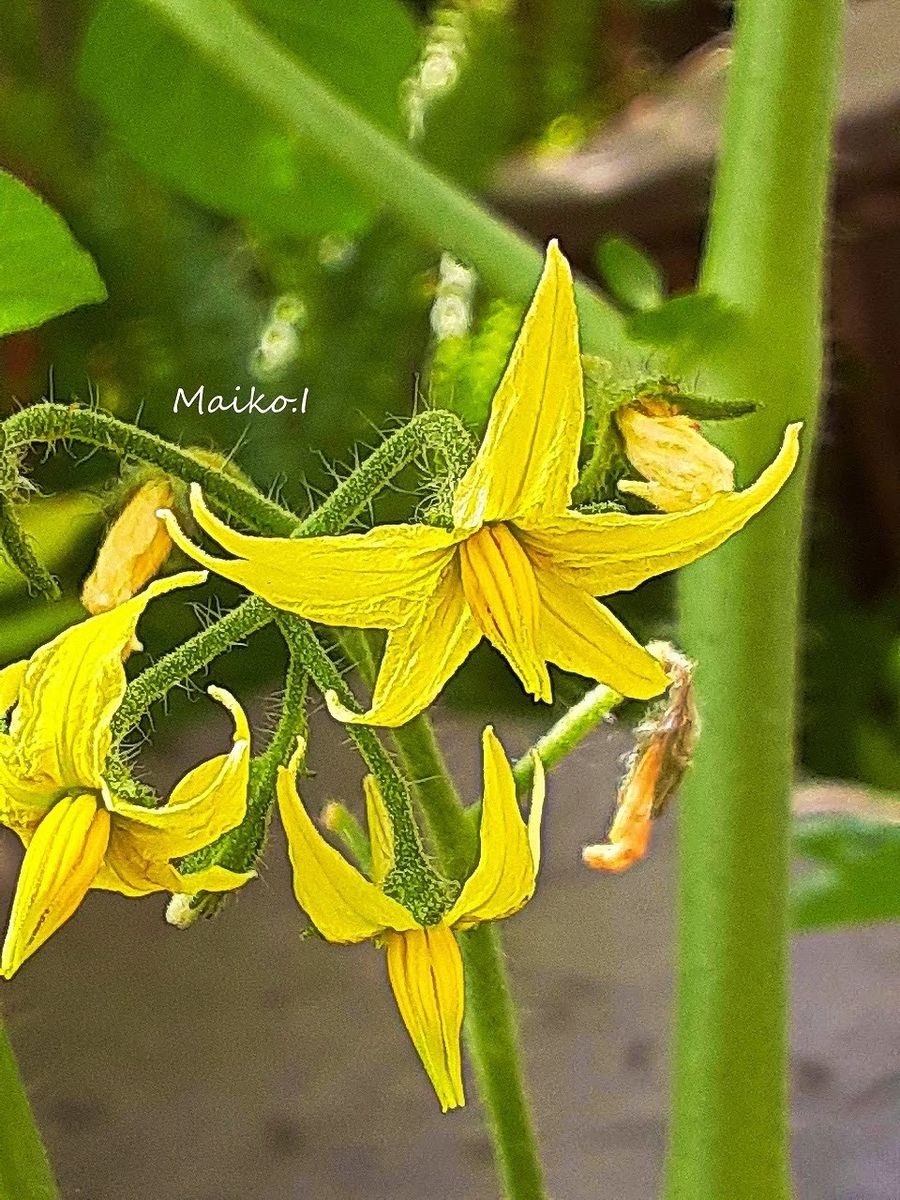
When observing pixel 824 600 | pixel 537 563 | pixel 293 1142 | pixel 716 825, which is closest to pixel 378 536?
pixel 537 563

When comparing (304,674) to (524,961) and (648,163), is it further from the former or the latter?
(648,163)

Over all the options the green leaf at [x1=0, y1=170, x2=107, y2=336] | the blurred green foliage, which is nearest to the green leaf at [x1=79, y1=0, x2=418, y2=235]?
the blurred green foliage

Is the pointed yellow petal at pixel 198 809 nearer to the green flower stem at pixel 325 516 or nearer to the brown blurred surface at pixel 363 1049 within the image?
the green flower stem at pixel 325 516

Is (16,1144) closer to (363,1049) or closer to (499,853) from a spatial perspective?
(499,853)

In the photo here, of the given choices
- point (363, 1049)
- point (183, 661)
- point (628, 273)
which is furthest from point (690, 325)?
point (363, 1049)

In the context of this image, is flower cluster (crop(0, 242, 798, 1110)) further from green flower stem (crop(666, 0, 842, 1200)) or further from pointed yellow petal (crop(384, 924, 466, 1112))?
green flower stem (crop(666, 0, 842, 1200))

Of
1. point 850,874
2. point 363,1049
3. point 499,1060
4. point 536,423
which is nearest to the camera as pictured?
point 536,423
